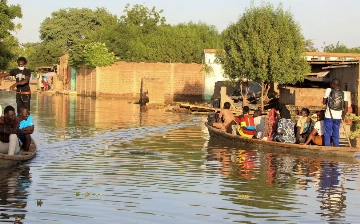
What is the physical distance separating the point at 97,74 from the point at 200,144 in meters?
35.6

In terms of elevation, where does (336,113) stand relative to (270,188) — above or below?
above

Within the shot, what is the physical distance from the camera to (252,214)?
9789 millimetres

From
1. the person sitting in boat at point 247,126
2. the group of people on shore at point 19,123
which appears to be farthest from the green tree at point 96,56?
the group of people on shore at point 19,123

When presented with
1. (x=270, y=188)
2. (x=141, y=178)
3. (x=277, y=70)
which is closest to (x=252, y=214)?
(x=270, y=188)

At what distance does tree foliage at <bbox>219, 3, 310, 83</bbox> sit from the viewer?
35.4 meters

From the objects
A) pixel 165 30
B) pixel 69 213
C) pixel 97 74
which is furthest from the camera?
pixel 165 30

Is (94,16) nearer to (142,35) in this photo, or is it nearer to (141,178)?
(142,35)

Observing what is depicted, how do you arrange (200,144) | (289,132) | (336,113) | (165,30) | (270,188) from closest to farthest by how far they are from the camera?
1. (270,188)
2. (336,113)
3. (289,132)
4. (200,144)
5. (165,30)

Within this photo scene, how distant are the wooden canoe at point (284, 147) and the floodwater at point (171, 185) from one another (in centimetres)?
32

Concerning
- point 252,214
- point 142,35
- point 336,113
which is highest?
point 142,35

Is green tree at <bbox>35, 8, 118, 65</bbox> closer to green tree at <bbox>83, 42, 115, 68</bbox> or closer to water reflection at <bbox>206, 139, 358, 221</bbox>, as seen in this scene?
green tree at <bbox>83, 42, 115, 68</bbox>

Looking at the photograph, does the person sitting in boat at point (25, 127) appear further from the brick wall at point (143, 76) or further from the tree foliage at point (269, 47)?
the brick wall at point (143, 76)

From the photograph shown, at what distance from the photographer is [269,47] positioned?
116 feet

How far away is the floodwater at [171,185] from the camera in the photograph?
9703mm
